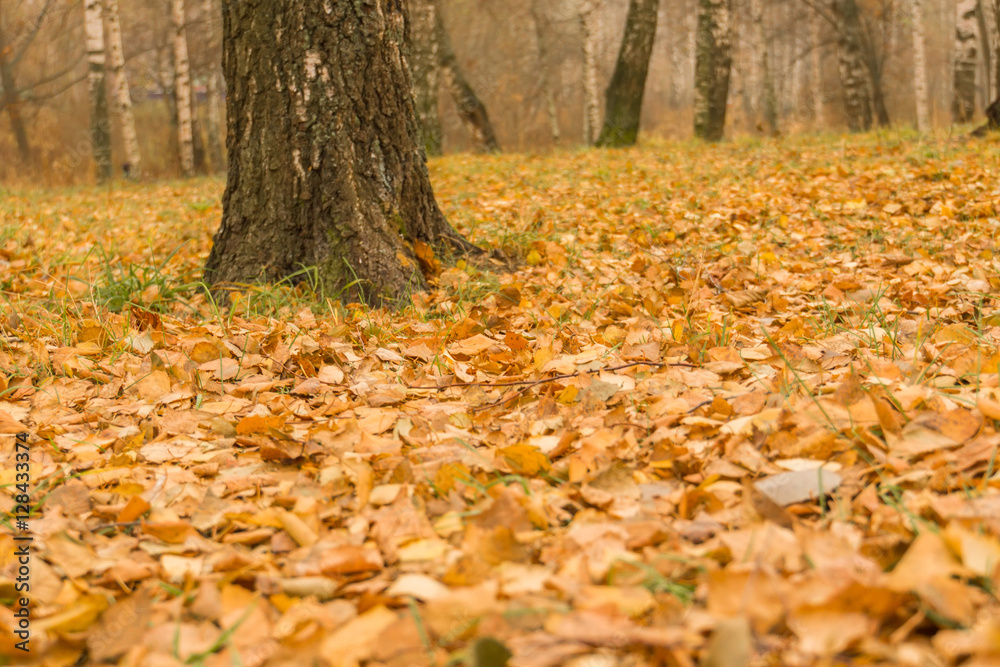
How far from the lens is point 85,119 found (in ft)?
66.9

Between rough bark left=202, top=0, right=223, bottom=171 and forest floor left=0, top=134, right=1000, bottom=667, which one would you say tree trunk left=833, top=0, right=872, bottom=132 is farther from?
rough bark left=202, top=0, right=223, bottom=171

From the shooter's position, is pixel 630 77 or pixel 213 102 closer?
pixel 630 77

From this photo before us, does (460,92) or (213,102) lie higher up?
(213,102)

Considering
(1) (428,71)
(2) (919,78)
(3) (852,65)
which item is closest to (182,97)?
(1) (428,71)


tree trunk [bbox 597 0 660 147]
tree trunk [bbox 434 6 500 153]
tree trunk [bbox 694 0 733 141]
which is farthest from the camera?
tree trunk [bbox 434 6 500 153]

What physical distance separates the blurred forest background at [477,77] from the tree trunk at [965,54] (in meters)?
0.02

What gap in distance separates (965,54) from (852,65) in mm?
1957

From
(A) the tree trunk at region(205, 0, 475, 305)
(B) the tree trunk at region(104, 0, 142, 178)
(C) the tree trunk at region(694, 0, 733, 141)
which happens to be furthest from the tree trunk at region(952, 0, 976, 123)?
(B) the tree trunk at region(104, 0, 142, 178)

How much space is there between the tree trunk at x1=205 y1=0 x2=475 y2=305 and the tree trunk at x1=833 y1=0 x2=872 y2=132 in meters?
9.17

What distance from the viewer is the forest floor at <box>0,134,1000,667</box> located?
3.44ft

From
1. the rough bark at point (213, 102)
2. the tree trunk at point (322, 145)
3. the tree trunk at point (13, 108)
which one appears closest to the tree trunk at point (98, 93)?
the rough bark at point (213, 102)

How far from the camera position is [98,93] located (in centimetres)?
1157

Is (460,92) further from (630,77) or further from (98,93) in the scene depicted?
(98,93)

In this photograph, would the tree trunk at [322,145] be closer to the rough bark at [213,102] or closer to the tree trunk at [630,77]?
the tree trunk at [630,77]
